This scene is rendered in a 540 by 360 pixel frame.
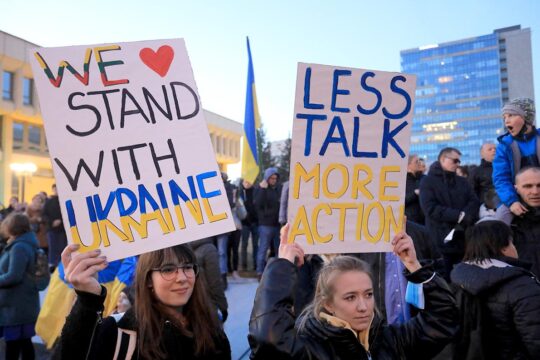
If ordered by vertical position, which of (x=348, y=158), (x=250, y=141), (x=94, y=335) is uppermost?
(x=250, y=141)

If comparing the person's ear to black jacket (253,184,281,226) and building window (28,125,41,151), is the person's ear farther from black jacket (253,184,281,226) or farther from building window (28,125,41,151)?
→ building window (28,125,41,151)

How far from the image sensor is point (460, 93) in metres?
126

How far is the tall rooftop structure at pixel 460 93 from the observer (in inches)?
4545

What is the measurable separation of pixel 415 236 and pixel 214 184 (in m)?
2.06

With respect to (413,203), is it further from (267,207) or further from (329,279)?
(329,279)

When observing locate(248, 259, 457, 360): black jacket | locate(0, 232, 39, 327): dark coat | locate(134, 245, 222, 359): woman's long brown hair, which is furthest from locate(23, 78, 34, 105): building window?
locate(248, 259, 457, 360): black jacket

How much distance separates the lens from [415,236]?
373 cm

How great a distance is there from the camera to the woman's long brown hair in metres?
2.04

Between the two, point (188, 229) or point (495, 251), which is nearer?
point (188, 229)

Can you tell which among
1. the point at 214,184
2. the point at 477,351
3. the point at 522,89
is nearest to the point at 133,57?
the point at 214,184

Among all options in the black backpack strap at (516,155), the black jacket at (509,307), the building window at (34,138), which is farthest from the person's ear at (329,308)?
the building window at (34,138)

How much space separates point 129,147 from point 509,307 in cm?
230

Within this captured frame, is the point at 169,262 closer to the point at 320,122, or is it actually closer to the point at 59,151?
the point at 59,151

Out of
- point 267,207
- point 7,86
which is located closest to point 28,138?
point 7,86
